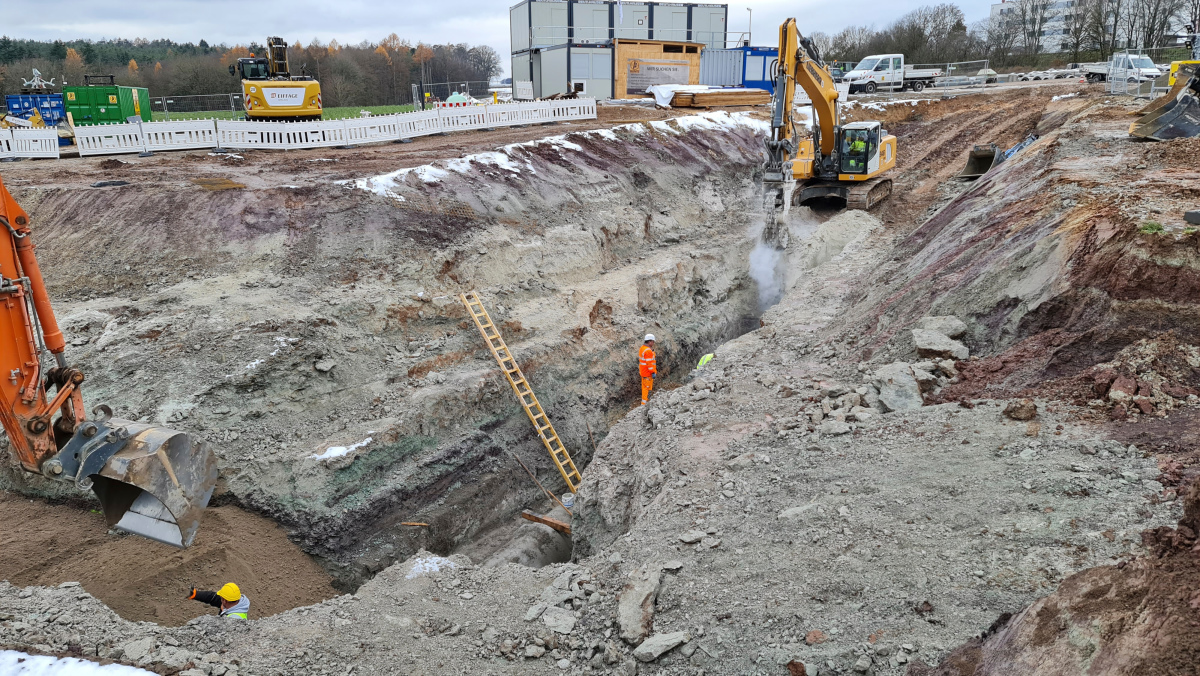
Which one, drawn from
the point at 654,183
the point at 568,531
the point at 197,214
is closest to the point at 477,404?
the point at 568,531

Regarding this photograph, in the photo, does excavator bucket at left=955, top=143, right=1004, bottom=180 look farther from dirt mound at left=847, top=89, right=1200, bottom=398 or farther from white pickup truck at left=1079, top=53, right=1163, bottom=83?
white pickup truck at left=1079, top=53, right=1163, bottom=83

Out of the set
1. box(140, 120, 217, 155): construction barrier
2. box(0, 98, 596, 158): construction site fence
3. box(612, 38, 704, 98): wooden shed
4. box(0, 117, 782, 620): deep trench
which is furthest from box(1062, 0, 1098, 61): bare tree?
box(140, 120, 217, 155): construction barrier

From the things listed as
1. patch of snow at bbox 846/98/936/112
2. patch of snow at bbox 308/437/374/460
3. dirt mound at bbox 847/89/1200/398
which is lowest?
patch of snow at bbox 308/437/374/460

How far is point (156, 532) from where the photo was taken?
19.0 feet

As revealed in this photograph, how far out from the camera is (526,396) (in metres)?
12.3

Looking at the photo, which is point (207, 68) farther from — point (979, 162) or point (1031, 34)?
point (1031, 34)

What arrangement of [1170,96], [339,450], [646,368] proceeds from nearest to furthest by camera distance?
[339,450] → [646,368] → [1170,96]

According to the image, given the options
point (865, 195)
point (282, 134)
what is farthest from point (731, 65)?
point (282, 134)

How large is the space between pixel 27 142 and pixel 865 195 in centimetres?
2190

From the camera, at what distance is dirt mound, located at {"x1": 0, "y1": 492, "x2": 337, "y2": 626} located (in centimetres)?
768

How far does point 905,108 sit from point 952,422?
1079 inches

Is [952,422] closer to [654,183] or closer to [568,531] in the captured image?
[568,531]

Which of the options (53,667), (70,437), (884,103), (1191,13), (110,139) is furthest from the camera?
(1191,13)

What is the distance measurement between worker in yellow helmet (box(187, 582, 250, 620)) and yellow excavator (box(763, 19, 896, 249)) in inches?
498
